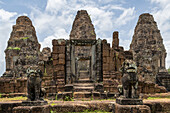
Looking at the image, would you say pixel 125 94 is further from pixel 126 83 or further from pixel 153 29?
pixel 153 29

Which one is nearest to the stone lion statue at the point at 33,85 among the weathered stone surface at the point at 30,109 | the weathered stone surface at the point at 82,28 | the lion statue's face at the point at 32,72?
the lion statue's face at the point at 32,72

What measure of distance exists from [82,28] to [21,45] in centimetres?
1454

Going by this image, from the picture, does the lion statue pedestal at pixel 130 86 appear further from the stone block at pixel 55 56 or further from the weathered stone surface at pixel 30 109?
the stone block at pixel 55 56

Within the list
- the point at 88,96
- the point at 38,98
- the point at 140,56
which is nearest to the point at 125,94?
the point at 38,98

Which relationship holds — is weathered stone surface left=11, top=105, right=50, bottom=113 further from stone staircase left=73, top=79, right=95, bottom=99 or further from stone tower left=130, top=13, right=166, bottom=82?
stone tower left=130, top=13, right=166, bottom=82

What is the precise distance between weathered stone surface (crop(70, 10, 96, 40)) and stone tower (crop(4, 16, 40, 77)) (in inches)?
370

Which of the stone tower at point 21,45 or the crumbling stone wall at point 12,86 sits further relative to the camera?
the stone tower at point 21,45

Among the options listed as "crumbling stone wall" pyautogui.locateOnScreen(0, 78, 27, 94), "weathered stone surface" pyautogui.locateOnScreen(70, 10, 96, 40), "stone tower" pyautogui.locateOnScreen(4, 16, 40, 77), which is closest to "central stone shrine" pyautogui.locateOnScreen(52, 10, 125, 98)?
"crumbling stone wall" pyautogui.locateOnScreen(0, 78, 27, 94)

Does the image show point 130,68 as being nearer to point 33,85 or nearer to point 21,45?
point 33,85

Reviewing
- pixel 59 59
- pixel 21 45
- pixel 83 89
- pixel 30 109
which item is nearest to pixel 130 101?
pixel 30 109

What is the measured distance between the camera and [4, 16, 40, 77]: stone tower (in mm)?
35447

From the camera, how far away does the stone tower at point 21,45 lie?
116 feet

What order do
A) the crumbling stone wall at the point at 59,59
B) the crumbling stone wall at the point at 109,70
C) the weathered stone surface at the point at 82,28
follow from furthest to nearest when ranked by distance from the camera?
the weathered stone surface at the point at 82,28 → the crumbling stone wall at the point at 59,59 → the crumbling stone wall at the point at 109,70

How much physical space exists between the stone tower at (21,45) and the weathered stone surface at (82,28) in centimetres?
939
